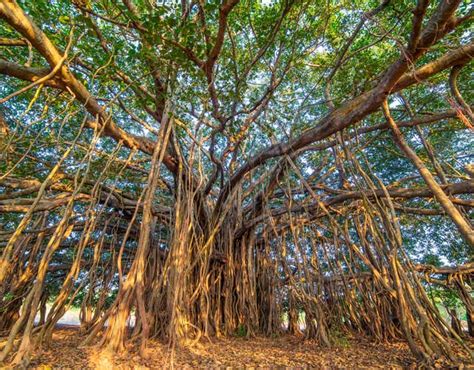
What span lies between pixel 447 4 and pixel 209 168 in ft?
13.6

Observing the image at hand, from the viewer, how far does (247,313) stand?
10.0ft

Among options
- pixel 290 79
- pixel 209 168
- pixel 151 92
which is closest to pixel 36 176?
pixel 151 92

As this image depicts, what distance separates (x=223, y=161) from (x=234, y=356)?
201 centimetres

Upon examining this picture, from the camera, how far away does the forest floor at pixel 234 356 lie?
4.90 ft

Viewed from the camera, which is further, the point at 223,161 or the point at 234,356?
the point at 223,161

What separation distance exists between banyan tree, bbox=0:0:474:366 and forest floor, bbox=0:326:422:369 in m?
0.12

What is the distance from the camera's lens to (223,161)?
314cm

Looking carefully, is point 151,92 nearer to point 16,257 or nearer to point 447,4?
point 447,4

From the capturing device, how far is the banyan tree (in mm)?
1661

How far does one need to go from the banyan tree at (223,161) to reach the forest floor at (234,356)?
12 cm

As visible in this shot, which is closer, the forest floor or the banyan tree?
the forest floor

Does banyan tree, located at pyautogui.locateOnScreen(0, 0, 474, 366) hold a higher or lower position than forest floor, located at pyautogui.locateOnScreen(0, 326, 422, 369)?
higher

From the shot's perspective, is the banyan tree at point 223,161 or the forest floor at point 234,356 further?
the banyan tree at point 223,161

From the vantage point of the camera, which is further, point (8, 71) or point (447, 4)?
point (8, 71)
